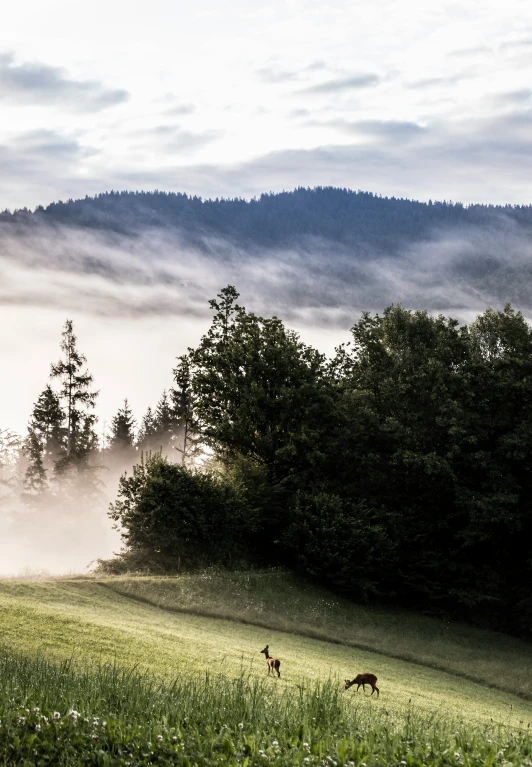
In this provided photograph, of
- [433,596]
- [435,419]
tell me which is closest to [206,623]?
[433,596]

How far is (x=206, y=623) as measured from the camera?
33.5 meters

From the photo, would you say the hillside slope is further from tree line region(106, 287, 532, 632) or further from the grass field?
tree line region(106, 287, 532, 632)

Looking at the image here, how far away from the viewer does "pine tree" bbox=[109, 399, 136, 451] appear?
95750 millimetres

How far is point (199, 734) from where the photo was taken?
10.3m

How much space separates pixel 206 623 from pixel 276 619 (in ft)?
14.9

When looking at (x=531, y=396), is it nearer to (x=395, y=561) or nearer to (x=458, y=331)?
(x=458, y=331)

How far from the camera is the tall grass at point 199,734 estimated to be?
961 centimetres

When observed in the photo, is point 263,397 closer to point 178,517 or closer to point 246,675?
point 178,517

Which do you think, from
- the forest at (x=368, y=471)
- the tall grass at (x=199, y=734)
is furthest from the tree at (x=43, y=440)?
the tall grass at (x=199, y=734)

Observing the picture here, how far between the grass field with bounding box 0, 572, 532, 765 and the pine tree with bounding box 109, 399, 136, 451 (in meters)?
56.4

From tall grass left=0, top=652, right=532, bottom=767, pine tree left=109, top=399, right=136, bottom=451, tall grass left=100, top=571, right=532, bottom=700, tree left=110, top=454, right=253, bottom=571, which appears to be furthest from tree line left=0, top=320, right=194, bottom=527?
tall grass left=0, top=652, right=532, bottom=767

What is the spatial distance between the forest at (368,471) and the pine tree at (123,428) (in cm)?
4455

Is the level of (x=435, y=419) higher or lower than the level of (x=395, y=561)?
higher

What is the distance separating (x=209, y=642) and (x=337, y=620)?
1385cm
